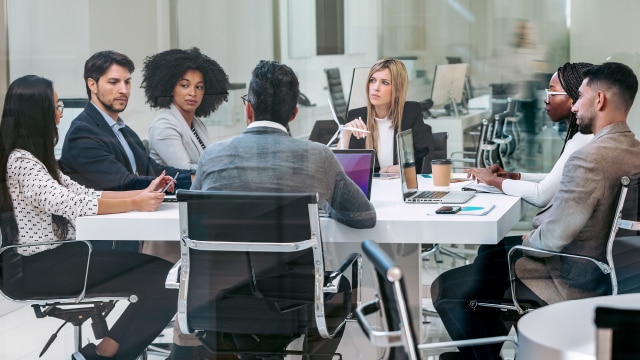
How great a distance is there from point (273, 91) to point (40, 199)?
1070mm

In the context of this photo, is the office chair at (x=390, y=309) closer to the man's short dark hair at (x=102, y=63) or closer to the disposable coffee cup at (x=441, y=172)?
the disposable coffee cup at (x=441, y=172)

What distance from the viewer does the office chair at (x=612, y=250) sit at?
3.44m

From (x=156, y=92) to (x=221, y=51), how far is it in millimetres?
314

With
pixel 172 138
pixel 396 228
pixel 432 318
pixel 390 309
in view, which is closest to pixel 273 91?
pixel 172 138

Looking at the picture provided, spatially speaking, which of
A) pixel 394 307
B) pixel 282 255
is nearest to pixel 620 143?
pixel 282 255

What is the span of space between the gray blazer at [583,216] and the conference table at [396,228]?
0.20 m

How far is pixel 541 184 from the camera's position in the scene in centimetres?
382

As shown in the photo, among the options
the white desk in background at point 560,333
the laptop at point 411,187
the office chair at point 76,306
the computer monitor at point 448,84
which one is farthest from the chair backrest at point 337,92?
the white desk in background at point 560,333

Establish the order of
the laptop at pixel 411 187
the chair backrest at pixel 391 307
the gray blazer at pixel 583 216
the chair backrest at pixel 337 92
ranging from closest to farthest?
the chair backrest at pixel 391 307 < the gray blazer at pixel 583 216 < the laptop at pixel 411 187 < the chair backrest at pixel 337 92

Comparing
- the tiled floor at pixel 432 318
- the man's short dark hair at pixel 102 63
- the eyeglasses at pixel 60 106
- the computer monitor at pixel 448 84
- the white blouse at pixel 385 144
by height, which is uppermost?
the man's short dark hair at pixel 102 63

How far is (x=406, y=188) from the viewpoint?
12.7ft

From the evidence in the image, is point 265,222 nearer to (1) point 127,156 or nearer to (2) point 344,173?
(2) point 344,173

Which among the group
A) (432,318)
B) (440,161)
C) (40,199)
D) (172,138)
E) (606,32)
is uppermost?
(606,32)

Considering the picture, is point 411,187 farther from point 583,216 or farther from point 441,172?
point 583,216
